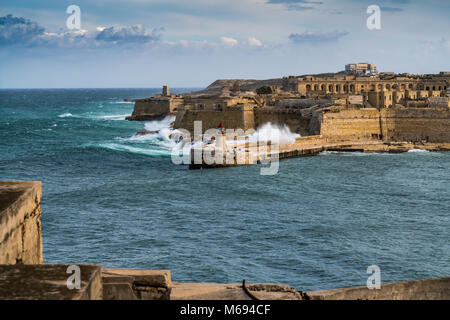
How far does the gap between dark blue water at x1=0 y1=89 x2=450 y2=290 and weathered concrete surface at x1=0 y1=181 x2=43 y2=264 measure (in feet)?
16.7

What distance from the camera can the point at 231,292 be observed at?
721 cm

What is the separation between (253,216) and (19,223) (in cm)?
1145

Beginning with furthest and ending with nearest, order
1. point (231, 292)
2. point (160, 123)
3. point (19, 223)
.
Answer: point (160, 123) < point (19, 223) < point (231, 292)

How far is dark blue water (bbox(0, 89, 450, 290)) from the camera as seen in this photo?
13531 millimetres

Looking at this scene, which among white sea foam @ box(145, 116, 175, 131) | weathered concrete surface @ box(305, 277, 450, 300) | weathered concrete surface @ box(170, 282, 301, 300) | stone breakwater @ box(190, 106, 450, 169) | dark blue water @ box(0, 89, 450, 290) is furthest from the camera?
white sea foam @ box(145, 116, 175, 131)

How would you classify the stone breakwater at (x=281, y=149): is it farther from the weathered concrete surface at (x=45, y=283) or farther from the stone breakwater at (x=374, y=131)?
the weathered concrete surface at (x=45, y=283)

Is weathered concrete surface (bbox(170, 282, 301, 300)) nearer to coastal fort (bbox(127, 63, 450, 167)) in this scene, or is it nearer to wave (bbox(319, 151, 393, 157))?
coastal fort (bbox(127, 63, 450, 167))

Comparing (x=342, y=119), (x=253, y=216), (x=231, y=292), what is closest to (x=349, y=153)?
(x=342, y=119)

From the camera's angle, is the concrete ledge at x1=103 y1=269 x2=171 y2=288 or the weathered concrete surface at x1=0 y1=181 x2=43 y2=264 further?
the concrete ledge at x1=103 y1=269 x2=171 y2=288

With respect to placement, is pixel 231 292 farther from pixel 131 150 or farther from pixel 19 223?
pixel 131 150

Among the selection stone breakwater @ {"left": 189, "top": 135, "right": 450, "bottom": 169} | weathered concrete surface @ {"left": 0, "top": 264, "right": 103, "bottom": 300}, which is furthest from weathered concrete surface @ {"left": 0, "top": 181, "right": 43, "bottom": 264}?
stone breakwater @ {"left": 189, "top": 135, "right": 450, "bottom": 169}

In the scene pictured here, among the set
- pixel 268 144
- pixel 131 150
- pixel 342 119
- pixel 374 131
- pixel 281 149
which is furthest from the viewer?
pixel 374 131

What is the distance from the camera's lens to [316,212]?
18.9m

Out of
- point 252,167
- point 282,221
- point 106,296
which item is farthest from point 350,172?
point 106,296
